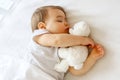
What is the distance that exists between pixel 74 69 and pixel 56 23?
0.23m

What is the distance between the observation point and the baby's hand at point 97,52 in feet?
3.47

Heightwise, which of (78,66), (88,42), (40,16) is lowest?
(78,66)

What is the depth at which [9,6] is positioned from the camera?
4.81ft

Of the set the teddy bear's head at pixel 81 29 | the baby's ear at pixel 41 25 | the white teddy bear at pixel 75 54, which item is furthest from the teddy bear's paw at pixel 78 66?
the baby's ear at pixel 41 25

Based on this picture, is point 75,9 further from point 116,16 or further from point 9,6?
point 9,6

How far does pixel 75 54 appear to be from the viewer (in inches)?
41.0

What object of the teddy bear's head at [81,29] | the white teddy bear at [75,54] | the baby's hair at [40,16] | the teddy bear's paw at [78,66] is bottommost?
the teddy bear's paw at [78,66]

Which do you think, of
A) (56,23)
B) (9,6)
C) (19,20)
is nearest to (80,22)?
(56,23)

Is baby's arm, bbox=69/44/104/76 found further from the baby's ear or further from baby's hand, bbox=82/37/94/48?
the baby's ear

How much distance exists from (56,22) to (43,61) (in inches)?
7.6

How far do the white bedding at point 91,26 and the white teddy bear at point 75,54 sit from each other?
0.19 feet

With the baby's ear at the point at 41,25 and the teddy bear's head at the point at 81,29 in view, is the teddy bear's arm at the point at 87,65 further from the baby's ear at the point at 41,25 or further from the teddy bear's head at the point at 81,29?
the baby's ear at the point at 41,25

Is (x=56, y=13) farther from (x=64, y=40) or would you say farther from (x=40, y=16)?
(x=64, y=40)

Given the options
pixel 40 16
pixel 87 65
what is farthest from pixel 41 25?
pixel 87 65
